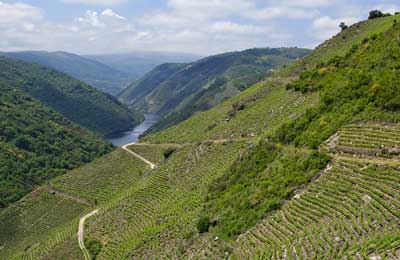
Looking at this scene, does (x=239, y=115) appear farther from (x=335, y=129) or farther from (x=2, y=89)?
(x=2, y=89)

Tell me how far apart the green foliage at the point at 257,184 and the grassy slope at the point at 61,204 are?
29361 millimetres

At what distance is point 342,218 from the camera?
23156 mm

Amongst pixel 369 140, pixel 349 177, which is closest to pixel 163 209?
pixel 349 177

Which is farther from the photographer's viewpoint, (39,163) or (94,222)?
(39,163)

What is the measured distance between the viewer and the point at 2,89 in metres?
187

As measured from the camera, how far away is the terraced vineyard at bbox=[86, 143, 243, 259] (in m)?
40.1

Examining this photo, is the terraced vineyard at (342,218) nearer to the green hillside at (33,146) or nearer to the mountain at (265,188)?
the mountain at (265,188)

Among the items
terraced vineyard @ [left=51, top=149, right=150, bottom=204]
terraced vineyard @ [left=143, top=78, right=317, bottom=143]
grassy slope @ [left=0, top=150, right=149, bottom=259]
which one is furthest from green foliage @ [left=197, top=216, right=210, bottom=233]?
terraced vineyard @ [left=51, top=149, right=150, bottom=204]

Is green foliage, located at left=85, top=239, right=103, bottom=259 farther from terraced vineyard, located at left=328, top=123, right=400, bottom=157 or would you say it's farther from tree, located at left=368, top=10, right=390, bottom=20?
tree, located at left=368, top=10, right=390, bottom=20

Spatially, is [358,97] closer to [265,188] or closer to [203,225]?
[265,188]

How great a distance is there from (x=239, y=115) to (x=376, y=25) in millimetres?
35481

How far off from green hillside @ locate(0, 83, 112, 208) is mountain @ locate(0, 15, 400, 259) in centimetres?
4289

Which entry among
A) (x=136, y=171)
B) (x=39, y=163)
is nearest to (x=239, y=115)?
(x=136, y=171)

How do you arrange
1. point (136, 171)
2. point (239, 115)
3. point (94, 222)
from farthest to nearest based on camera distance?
point (136, 171) → point (239, 115) → point (94, 222)
